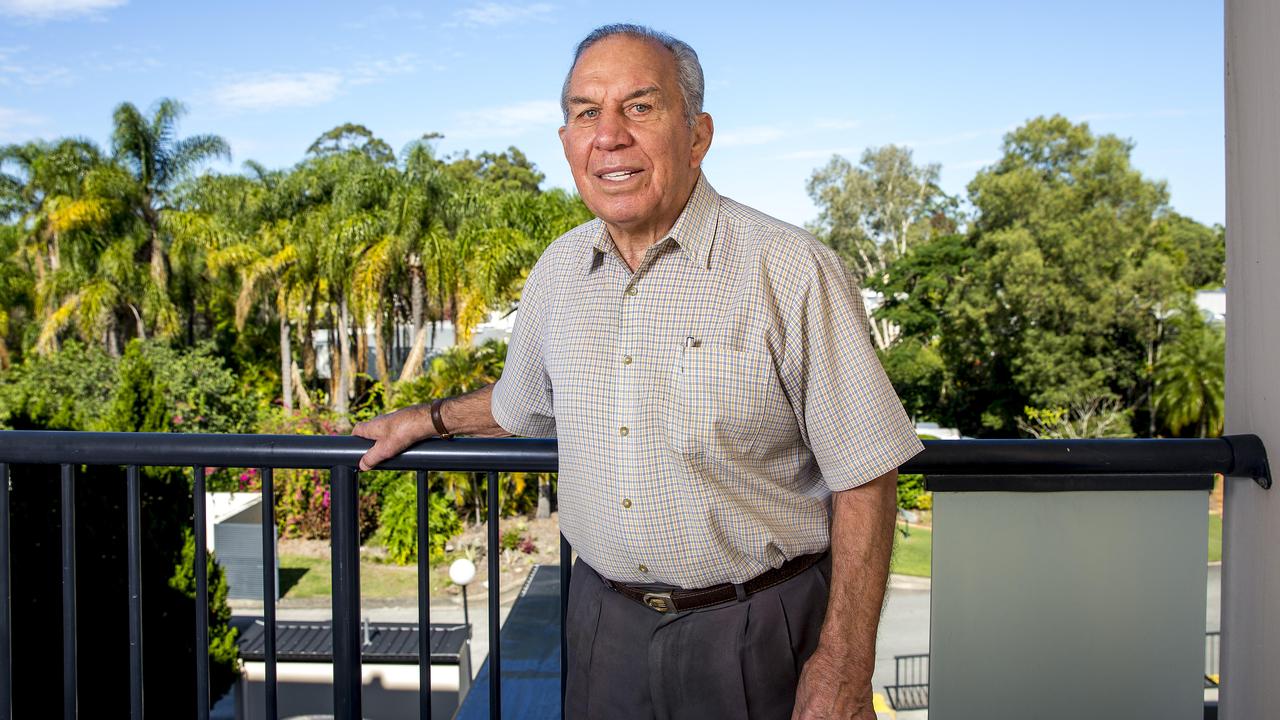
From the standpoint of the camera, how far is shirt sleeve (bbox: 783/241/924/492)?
137cm

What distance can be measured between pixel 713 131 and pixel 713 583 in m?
0.70

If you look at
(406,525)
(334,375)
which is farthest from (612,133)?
(334,375)

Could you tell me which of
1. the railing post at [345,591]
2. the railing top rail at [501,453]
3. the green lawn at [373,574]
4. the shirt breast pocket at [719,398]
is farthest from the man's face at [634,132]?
the green lawn at [373,574]

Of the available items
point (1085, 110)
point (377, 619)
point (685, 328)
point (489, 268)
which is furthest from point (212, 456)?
point (1085, 110)

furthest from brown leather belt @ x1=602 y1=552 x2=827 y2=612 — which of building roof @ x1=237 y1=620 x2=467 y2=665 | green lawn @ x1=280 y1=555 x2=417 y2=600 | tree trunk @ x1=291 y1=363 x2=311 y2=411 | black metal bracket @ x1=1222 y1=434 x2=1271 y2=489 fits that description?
tree trunk @ x1=291 y1=363 x2=311 y2=411

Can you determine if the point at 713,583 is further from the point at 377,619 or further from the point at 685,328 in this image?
the point at 377,619

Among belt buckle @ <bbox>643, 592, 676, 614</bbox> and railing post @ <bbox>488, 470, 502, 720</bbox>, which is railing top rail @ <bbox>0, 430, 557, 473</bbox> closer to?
railing post @ <bbox>488, 470, 502, 720</bbox>

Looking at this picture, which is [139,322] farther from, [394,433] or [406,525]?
[394,433]

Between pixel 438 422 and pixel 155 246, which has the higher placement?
pixel 155 246

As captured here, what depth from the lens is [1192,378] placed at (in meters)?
24.4

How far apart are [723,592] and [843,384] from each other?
363mm

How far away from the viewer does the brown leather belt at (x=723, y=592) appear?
1.49 metres

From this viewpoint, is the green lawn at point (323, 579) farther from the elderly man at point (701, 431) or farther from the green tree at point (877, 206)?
the green tree at point (877, 206)

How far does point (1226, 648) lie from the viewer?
1.82 metres
